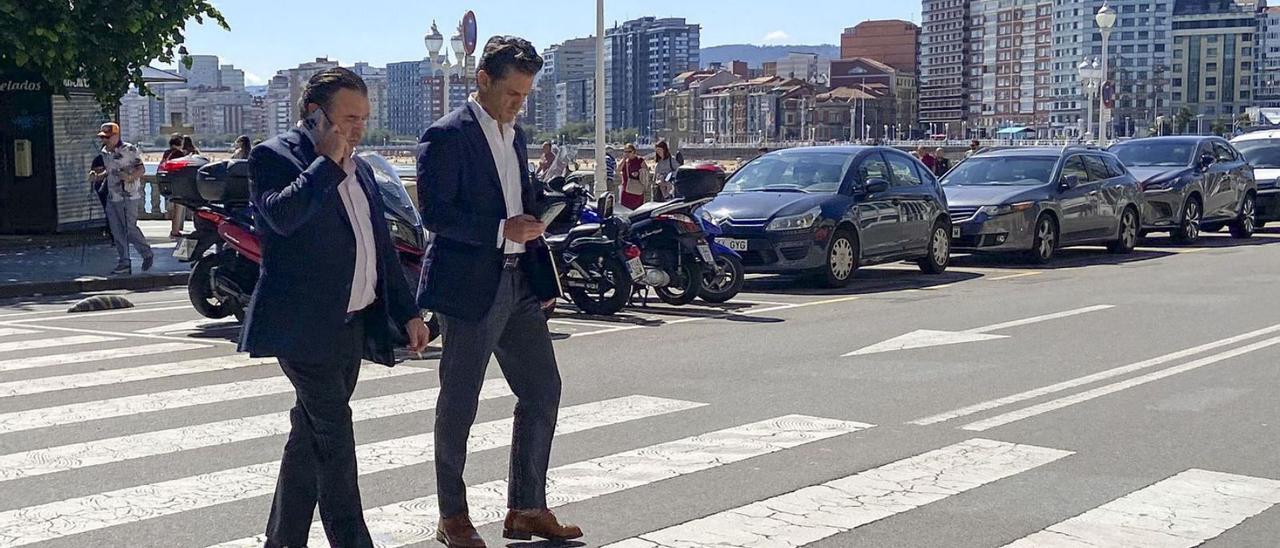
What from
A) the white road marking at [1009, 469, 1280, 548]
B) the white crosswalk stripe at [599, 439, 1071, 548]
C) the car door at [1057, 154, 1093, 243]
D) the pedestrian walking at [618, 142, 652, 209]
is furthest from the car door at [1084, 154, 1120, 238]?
the white road marking at [1009, 469, 1280, 548]

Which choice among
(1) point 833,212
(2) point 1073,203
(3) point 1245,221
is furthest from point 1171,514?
(3) point 1245,221

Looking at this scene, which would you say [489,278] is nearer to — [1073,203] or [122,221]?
[122,221]

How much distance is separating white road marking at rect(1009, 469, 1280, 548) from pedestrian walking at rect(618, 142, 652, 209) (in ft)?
59.1

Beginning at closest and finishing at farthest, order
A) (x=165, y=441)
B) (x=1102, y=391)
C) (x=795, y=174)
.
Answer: (x=165, y=441) → (x=1102, y=391) → (x=795, y=174)

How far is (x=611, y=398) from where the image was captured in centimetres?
891

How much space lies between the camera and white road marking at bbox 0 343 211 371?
10406mm

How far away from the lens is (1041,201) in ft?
64.2

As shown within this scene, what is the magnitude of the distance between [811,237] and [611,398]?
7.01 m

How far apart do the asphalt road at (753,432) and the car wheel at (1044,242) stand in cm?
593

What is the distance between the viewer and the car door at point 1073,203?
20.1 meters

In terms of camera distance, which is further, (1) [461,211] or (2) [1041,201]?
(2) [1041,201]

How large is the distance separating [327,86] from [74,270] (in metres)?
14.3

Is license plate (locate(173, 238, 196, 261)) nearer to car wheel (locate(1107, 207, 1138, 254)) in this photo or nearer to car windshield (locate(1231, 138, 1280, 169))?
car wheel (locate(1107, 207, 1138, 254))

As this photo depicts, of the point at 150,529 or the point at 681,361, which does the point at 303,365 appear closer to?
the point at 150,529
